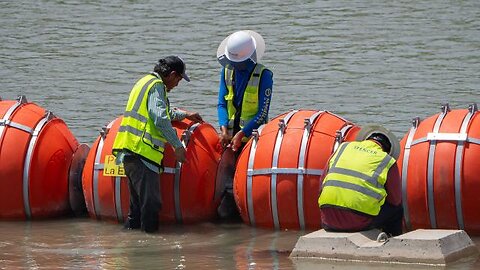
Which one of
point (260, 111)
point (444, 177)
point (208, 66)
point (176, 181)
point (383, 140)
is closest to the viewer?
point (383, 140)

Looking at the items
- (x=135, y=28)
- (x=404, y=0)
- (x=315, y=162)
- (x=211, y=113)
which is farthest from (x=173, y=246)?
(x=404, y=0)

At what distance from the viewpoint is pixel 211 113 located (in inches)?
800

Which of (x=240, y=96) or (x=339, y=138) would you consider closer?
(x=339, y=138)

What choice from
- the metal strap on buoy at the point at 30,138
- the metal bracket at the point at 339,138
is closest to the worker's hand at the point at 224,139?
the metal bracket at the point at 339,138

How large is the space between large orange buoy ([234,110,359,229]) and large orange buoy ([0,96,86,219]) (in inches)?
77.8

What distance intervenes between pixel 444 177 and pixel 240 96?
2.53 metres

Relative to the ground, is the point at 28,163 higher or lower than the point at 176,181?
higher

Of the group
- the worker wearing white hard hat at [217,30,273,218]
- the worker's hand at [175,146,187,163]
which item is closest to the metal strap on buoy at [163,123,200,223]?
the worker's hand at [175,146,187,163]

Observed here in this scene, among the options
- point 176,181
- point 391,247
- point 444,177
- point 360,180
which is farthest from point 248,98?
point 391,247

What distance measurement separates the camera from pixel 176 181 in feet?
43.5

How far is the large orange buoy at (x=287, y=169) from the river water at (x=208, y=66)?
8.4 inches

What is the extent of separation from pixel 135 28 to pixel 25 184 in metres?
14.9

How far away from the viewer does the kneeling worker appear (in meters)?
11.4

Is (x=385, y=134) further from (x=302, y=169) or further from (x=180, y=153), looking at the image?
(x=180, y=153)
